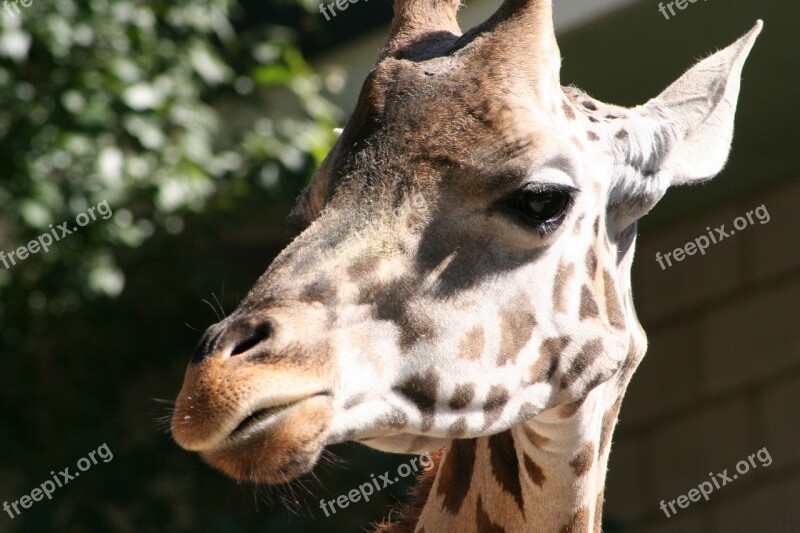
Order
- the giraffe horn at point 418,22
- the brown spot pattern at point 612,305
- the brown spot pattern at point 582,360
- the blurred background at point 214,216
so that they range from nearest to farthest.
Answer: the brown spot pattern at point 582,360 < the brown spot pattern at point 612,305 < the giraffe horn at point 418,22 < the blurred background at point 214,216

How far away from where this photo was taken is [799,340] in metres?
6.73

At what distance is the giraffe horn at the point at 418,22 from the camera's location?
2.50 m

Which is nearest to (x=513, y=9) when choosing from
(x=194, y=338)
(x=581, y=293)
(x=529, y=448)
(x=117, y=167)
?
(x=581, y=293)

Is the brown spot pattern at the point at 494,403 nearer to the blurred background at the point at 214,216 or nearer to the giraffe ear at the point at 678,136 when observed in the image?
the giraffe ear at the point at 678,136

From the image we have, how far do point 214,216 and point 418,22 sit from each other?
10.4ft

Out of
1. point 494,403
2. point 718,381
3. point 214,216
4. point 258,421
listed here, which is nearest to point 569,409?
point 494,403

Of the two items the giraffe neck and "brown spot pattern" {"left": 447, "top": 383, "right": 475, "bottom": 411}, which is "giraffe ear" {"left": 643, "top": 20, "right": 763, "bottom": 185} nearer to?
the giraffe neck

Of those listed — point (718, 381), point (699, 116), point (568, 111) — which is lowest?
point (718, 381)

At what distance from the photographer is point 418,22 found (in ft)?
8.41

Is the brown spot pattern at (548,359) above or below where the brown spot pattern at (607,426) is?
above

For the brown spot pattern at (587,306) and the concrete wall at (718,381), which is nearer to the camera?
the brown spot pattern at (587,306)

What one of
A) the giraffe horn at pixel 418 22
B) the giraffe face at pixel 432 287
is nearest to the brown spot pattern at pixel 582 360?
the giraffe face at pixel 432 287

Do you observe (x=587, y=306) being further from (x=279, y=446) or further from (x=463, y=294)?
(x=279, y=446)

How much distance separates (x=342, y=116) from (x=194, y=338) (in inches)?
65.9
